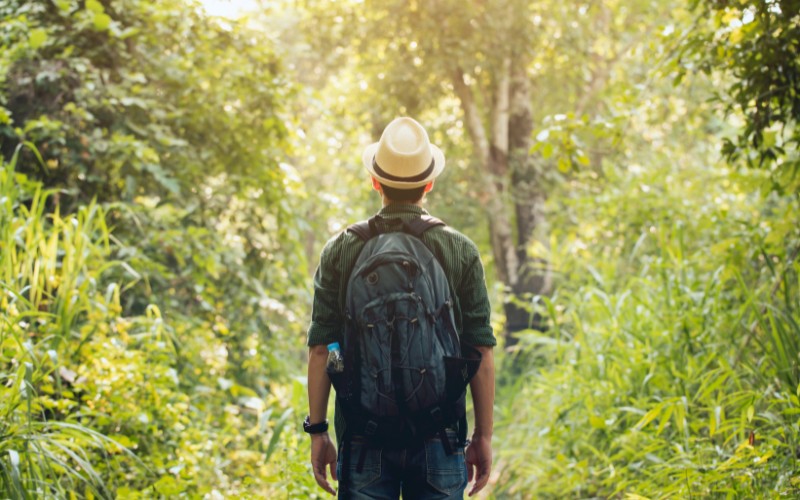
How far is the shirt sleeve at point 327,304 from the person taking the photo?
276 centimetres

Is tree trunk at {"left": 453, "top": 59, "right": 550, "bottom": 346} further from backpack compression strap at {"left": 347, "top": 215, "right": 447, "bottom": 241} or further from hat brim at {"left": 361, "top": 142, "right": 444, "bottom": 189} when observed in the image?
backpack compression strap at {"left": 347, "top": 215, "right": 447, "bottom": 241}

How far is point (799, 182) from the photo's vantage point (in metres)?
4.18

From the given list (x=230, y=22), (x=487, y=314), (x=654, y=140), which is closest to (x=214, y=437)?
(x=487, y=314)

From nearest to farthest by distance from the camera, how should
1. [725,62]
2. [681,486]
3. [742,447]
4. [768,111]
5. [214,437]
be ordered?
[742,447], [681,486], [768,111], [725,62], [214,437]

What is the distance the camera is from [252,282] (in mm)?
6309

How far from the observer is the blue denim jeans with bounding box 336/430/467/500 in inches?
99.5

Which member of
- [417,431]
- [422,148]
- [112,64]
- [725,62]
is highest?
[112,64]

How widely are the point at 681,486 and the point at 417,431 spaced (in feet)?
5.39

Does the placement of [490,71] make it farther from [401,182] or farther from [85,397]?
[401,182]

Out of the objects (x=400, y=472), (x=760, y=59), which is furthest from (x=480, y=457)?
(x=760, y=59)

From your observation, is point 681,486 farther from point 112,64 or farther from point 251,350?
point 112,64

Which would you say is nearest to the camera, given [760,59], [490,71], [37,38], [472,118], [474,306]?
[474,306]

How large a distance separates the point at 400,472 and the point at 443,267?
0.70m

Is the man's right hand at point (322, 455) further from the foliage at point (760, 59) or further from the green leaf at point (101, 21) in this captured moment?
the green leaf at point (101, 21)
